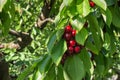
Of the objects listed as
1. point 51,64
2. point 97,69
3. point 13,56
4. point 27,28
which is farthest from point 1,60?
point 51,64

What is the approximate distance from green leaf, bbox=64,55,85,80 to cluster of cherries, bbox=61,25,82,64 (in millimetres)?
24

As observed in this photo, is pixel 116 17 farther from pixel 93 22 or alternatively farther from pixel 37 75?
pixel 37 75

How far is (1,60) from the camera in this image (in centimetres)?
317

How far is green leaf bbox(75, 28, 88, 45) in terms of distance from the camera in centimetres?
126

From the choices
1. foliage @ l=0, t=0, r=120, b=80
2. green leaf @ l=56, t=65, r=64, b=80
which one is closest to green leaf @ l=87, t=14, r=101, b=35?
foliage @ l=0, t=0, r=120, b=80

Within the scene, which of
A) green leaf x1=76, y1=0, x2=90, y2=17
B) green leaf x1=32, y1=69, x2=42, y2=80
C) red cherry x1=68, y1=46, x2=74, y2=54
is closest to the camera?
green leaf x1=76, y1=0, x2=90, y2=17

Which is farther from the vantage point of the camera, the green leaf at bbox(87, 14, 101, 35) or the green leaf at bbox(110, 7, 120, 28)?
the green leaf at bbox(110, 7, 120, 28)

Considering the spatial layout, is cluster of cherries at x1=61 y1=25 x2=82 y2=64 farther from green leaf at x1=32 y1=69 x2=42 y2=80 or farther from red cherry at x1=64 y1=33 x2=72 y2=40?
green leaf at x1=32 y1=69 x2=42 y2=80

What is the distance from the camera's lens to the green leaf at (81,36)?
1.26 metres

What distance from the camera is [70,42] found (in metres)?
1.34

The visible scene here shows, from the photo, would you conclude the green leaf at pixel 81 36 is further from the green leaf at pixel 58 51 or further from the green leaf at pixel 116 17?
the green leaf at pixel 116 17

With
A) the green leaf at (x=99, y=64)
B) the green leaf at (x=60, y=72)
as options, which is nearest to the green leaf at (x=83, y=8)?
the green leaf at (x=60, y=72)

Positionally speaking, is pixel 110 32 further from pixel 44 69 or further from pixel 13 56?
pixel 13 56

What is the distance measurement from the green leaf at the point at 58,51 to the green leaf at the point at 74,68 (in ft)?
0.26
